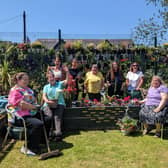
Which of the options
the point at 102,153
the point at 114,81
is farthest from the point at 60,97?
the point at 114,81

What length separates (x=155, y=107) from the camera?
4.50 m

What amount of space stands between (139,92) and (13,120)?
3.17 m

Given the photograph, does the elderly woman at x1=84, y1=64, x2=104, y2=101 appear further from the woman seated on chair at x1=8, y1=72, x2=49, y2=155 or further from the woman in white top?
the woman seated on chair at x1=8, y1=72, x2=49, y2=155

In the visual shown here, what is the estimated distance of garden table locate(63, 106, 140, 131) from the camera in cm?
482

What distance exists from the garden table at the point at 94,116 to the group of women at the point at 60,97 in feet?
0.99

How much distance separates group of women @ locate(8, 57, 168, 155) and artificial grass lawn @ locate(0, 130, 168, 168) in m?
0.24

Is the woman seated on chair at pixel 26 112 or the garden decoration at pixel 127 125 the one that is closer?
the woman seated on chair at pixel 26 112

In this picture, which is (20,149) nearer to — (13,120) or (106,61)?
(13,120)

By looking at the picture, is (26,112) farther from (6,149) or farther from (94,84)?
(94,84)

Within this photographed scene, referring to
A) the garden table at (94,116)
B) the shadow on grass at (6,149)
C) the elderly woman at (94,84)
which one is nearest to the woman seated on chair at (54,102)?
the garden table at (94,116)

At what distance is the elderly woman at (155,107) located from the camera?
4.34 m

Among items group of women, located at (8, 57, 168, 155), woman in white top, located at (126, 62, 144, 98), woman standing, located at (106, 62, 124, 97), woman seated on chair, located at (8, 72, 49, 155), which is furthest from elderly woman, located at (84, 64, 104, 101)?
woman seated on chair, located at (8, 72, 49, 155)

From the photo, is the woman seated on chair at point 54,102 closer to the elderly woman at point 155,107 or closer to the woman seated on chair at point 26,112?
the woman seated on chair at point 26,112

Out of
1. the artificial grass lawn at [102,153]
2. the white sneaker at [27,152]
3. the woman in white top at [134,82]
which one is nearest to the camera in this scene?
the artificial grass lawn at [102,153]
